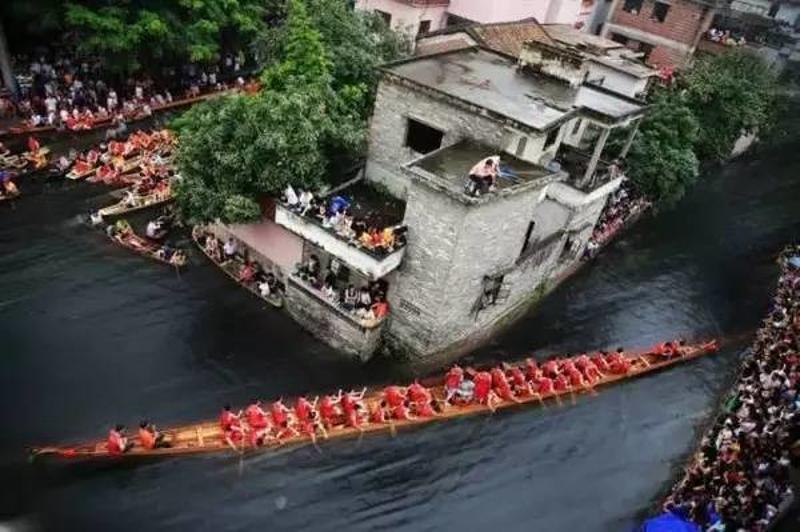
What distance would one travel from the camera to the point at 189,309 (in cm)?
2538

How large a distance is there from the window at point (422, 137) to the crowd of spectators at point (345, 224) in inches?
134

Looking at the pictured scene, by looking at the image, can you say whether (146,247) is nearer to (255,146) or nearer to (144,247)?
(144,247)

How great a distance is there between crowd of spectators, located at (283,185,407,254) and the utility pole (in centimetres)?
1859

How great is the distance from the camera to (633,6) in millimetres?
48219

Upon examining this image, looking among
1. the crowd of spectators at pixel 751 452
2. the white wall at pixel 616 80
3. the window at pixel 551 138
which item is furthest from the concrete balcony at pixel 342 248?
the white wall at pixel 616 80

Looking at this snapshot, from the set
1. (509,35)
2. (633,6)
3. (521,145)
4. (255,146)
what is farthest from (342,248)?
(633,6)

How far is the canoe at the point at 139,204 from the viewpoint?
29000mm

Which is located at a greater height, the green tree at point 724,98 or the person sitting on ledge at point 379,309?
the green tree at point 724,98

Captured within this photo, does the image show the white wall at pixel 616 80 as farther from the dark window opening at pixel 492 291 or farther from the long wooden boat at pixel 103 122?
the long wooden boat at pixel 103 122

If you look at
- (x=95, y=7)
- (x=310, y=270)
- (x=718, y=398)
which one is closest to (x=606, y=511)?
(x=718, y=398)

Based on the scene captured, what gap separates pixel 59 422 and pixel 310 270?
30.9ft

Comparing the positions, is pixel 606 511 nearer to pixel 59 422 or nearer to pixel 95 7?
pixel 59 422

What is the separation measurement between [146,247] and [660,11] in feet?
126

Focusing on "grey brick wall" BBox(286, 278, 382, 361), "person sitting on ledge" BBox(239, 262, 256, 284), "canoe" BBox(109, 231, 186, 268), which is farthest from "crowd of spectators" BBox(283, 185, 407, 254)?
"canoe" BBox(109, 231, 186, 268)
